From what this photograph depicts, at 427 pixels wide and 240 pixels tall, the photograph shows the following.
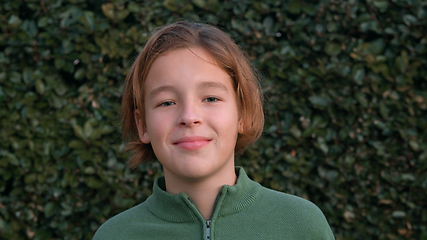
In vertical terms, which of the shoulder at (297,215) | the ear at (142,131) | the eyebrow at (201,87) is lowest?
the shoulder at (297,215)

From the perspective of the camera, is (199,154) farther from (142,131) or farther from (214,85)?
(142,131)

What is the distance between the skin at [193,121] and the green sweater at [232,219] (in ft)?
0.20

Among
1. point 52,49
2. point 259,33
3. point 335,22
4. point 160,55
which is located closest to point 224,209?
point 160,55

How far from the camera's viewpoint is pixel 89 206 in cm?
295

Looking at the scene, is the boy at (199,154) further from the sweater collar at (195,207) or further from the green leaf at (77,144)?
the green leaf at (77,144)

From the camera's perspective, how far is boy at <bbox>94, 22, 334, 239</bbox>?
1.43m

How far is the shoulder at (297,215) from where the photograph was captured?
1482 millimetres

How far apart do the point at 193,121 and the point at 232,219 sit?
447mm

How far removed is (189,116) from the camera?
139cm

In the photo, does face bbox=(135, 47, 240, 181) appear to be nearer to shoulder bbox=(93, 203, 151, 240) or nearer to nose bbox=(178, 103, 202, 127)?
nose bbox=(178, 103, 202, 127)

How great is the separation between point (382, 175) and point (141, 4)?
2.40 metres

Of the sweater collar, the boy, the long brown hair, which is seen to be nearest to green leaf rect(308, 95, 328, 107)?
the long brown hair

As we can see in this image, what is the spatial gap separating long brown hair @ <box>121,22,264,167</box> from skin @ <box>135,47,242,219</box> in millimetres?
49

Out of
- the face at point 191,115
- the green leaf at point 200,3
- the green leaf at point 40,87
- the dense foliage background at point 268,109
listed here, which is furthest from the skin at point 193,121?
the green leaf at point 40,87
